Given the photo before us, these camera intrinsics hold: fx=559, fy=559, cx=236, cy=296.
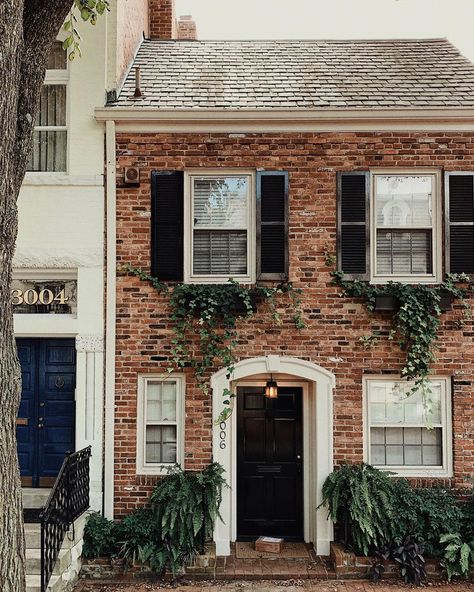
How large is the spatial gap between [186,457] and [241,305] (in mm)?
2140

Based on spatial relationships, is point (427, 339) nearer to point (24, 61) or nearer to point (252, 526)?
point (252, 526)

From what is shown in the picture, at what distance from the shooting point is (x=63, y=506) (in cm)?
643

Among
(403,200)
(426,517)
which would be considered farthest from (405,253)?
(426,517)

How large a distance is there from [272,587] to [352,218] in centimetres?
473

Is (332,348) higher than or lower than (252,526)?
higher

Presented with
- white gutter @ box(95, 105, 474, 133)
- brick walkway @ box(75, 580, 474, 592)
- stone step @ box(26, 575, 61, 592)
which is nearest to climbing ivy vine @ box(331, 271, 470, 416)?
white gutter @ box(95, 105, 474, 133)

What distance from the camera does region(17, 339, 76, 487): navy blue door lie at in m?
7.54

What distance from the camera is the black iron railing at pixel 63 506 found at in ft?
19.2

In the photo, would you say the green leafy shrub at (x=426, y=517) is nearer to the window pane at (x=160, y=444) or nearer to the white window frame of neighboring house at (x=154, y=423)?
the white window frame of neighboring house at (x=154, y=423)

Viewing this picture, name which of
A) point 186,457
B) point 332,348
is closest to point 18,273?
point 186,457

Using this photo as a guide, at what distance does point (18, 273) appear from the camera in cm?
761

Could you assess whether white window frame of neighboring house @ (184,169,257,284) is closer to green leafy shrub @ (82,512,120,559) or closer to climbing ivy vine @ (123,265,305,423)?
climbing ivy vine @ (123,265,305,423)

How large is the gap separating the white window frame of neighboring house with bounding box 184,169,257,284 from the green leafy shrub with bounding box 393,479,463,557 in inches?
135

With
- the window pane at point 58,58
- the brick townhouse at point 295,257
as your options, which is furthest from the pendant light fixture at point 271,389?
the window pane at point 58,58
